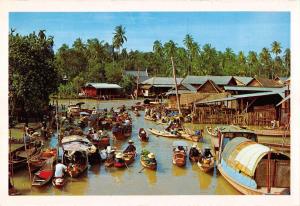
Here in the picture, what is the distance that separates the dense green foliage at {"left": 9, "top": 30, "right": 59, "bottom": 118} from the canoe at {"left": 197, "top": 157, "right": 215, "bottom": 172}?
3080 mm

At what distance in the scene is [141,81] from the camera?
1475 cm

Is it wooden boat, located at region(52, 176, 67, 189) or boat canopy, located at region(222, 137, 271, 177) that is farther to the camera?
wooden boat, located at region(52, 176, 67, 189)

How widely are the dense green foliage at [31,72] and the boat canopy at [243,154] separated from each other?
3.31 meters

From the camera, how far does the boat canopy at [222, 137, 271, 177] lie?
5750mm

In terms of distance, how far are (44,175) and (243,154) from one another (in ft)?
9.14

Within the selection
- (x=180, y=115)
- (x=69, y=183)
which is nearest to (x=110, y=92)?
(x=180, y=115)

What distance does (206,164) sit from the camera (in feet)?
22.5

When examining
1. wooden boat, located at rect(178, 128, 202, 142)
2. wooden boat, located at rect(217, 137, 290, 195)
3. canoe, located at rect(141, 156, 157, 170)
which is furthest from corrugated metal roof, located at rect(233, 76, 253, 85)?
wooden boat, located at rect(217, 137, 290, 195)

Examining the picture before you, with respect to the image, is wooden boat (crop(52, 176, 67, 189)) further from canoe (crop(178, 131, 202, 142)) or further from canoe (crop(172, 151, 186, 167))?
canoe (crop(178, 131, 202, 142))

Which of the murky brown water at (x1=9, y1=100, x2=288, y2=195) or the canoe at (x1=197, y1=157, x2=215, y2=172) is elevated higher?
the canoe at (x1=197, y1=157, x2=215, y2=172)
